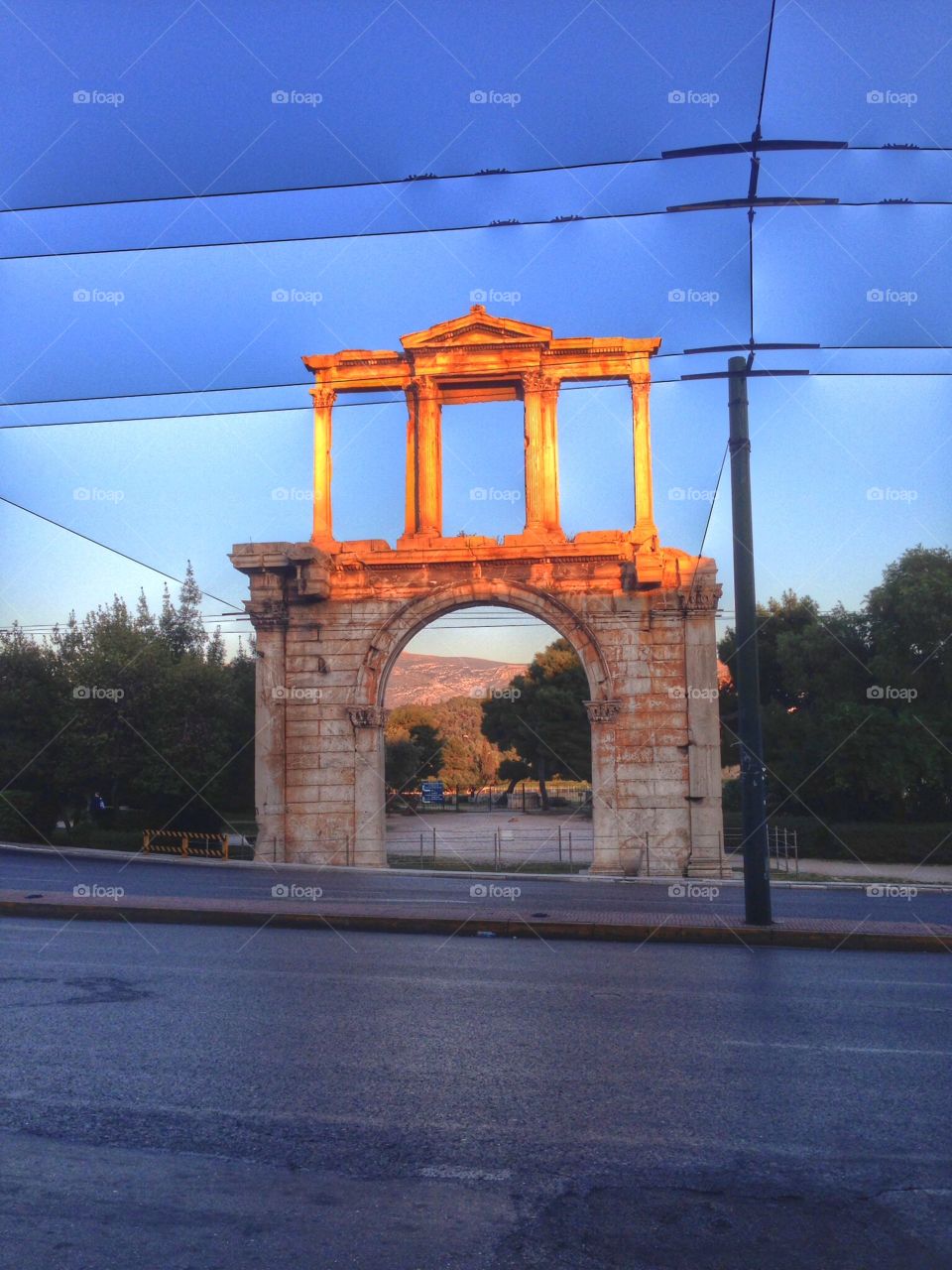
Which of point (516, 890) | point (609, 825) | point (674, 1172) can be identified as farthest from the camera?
point (609, 825)

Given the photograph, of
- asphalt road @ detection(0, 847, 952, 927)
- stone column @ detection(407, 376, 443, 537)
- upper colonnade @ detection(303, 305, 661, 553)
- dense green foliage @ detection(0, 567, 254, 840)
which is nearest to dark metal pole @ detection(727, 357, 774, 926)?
asphalt road @ detection(0, 847, 952, 927)

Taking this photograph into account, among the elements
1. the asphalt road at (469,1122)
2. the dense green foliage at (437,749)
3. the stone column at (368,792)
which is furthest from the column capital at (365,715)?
the dense green foliage at (437,749)

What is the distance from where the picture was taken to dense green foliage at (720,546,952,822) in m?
33.3

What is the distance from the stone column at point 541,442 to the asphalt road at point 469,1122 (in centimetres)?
1818

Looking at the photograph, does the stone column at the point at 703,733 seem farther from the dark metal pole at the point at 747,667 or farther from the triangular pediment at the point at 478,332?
the dark metal pole at the point at 747,667

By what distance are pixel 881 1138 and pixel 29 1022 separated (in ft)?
16.7

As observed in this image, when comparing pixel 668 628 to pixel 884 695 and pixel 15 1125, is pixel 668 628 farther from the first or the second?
pixel 15 1125

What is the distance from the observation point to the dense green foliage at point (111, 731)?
32750mm

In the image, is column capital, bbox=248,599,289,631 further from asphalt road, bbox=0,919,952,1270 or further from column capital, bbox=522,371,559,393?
asphalt road, bbox=0,919,952,1270

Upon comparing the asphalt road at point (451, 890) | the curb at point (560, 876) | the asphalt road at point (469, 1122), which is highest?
the asphalt road at point (469, 1122)

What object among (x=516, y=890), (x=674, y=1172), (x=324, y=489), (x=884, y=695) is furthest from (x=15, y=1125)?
(x=884, y=695)

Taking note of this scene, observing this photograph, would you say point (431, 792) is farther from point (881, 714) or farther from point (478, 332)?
point (478, 332)

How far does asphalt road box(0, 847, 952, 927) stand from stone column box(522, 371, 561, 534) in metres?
9.00

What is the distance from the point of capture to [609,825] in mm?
24438
